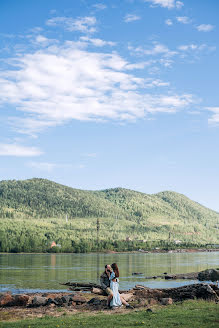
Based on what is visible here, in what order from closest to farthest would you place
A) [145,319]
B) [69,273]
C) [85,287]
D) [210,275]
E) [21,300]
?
1. [145,319]
2. [21,300]
3. [85,287]
4. [210,275]
5. [69,273]

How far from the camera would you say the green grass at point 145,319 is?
21.7m

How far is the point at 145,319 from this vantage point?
2350 centimetres

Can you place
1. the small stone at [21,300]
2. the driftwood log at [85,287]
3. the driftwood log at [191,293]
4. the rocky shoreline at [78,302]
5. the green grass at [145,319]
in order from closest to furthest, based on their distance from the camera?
the green grass at [145,319] → the rocky shoreline at [78,302] → the driftwood log at [191,293] → the small stone at [21,300] → the driftwood log at [85,287]

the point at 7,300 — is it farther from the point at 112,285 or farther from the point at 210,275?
the point at 210,275

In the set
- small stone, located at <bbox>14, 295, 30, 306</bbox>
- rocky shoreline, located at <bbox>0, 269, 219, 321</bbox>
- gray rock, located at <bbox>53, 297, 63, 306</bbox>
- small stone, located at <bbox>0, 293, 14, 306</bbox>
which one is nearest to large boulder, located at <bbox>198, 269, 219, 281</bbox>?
rocky shoreline, located at <bbox>0, 269, 219, 321</bbox>

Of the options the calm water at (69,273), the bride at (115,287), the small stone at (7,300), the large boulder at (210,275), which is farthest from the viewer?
the large boulder at (210,275)

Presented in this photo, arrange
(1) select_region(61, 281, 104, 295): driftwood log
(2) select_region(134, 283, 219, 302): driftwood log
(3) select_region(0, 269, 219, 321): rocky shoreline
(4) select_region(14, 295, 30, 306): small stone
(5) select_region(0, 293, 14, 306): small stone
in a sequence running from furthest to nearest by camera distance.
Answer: (1) select_region(61, 281, 104, 295): driftwood log → (5) select_region(0, 293, 14, 306): small stone → (4) select_region(14, 295, 30, 306): small stone → (2) select_region(134, 283, 219, 302): driftwood log → (3) select_region(0, 269, 219, 321): rocky shoreline

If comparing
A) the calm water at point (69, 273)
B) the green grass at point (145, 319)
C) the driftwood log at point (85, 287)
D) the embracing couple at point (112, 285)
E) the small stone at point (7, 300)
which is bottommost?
the calm water at point (69, 273)

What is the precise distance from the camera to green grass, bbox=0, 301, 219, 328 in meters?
21.7

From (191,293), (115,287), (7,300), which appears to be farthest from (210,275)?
(115,287)

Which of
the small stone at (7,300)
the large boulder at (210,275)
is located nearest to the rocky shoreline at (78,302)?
the small stone at (7,300)

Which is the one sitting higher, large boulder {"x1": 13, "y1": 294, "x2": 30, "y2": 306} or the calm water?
large boulder {"x1": 13, "y1": 294, "x2": 30, "y2": 306}

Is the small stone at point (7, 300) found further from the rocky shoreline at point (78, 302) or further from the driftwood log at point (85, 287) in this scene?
the driftwood log at point (85, 287)

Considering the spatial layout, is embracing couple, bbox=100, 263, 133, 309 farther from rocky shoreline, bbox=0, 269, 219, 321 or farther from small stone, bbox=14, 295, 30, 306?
small stone, bbox=14, 295, 30, 306
